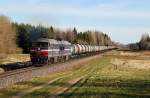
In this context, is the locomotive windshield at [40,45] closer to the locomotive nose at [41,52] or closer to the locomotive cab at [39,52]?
the locomotive cab at [39,52]

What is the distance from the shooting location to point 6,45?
92812 millimetres

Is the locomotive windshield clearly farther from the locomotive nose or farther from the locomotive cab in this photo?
the locomotive nose

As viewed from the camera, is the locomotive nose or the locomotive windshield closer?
the locomotive nose

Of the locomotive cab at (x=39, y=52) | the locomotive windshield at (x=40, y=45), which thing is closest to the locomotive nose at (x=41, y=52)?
the locomotive cab at (x=39, y=52)

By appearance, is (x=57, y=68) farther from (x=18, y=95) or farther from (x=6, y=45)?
(x=6, y=45)

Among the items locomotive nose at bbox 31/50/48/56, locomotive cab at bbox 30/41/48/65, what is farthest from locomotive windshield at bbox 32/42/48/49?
locomotive nose at bbox 31/50/48/56

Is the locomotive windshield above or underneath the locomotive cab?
above

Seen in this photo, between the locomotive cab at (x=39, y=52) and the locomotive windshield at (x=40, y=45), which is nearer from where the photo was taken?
the locomotive cab at (x=39, y=52)

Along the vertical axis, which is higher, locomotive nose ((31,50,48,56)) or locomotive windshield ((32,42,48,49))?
locomotive windshield ((32,42,48,49))

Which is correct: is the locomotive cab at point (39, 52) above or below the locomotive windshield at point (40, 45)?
below

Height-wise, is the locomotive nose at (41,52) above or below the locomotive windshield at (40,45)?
below

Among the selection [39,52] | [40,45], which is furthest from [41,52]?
[40,45]

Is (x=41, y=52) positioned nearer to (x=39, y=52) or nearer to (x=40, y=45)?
(x=39, y=52)

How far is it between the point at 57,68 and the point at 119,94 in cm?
2462
